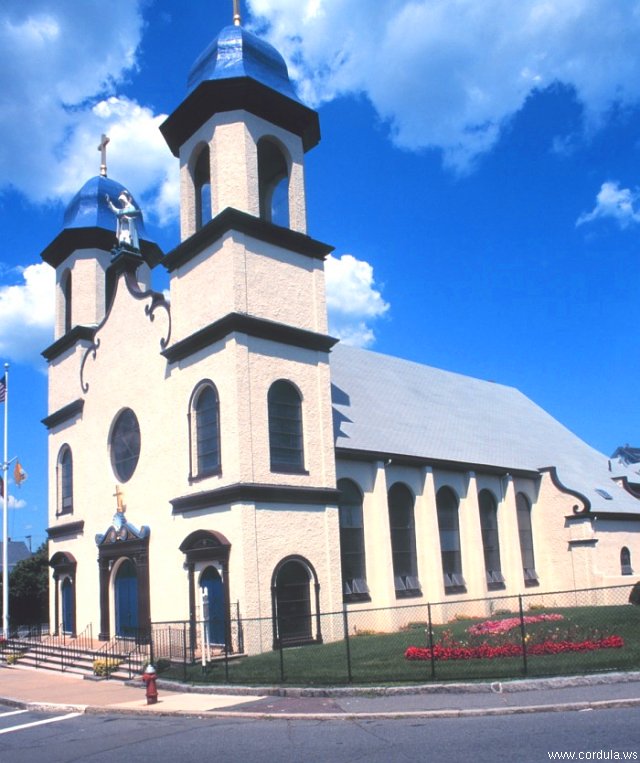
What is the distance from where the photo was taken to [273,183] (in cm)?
2639

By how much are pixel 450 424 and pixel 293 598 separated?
15.1 metres

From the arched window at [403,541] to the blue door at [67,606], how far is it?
42.5 feet

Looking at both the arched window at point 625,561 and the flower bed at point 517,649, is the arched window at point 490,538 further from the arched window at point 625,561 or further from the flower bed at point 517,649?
the flower bed at point 517,649

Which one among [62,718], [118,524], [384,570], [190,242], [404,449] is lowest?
[62,718]

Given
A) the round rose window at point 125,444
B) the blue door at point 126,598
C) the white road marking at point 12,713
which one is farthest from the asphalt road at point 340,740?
the round rose window at point 125,444

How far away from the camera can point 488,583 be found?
103ft

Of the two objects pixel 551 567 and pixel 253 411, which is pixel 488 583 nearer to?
pixel 551 567

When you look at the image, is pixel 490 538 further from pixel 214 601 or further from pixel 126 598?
pixel 126 598

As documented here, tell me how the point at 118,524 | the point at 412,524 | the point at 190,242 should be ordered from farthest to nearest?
the point at 412,524 < the point at 118,524 < the point at 190,242

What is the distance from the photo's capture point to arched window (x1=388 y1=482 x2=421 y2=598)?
2719 centimetres

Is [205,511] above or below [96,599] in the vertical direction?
above

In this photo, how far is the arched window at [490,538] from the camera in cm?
3183

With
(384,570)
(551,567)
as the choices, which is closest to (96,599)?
(384,570)

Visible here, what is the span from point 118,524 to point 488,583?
1489 centimetres
